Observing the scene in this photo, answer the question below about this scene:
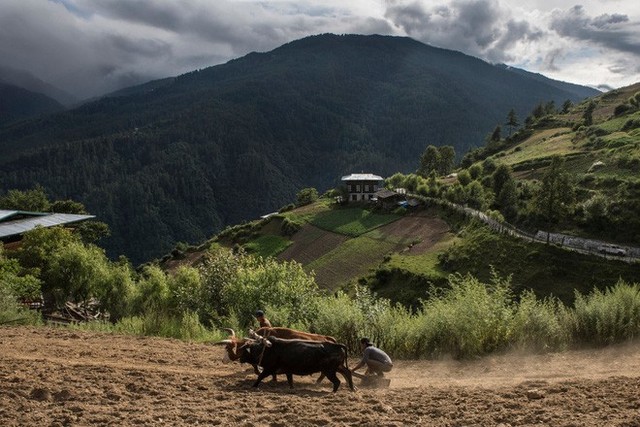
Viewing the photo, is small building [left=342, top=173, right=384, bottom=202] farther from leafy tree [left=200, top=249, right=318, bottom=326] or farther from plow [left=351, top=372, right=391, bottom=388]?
plow [left=351, top=372, right=391, bottom=388]

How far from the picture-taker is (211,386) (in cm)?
948

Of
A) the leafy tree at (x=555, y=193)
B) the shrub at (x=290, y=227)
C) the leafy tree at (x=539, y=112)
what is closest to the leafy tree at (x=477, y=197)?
the leafy tree at (x=555, y=193)

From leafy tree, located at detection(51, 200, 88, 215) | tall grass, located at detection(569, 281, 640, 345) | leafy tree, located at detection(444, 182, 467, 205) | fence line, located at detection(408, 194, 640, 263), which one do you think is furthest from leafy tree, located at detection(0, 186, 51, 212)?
tall grass, located at detection(569, 281, 640, 345)

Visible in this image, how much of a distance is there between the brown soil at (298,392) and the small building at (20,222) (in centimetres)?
3855

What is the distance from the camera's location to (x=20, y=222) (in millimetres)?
49188

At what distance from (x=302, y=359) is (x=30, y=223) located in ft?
162

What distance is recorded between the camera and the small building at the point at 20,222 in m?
44.9

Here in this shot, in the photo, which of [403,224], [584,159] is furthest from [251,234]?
[584,159]

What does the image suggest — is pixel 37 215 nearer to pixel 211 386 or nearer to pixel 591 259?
pixel 211 386

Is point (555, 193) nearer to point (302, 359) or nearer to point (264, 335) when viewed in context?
point (264, 335)

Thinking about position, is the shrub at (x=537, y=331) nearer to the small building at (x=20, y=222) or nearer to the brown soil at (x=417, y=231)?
the small building at (x=20, y=222)

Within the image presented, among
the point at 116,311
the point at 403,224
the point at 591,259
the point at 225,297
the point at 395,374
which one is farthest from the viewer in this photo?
the point at 403,224

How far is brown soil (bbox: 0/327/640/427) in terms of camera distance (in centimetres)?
769

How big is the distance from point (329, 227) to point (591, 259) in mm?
43875
